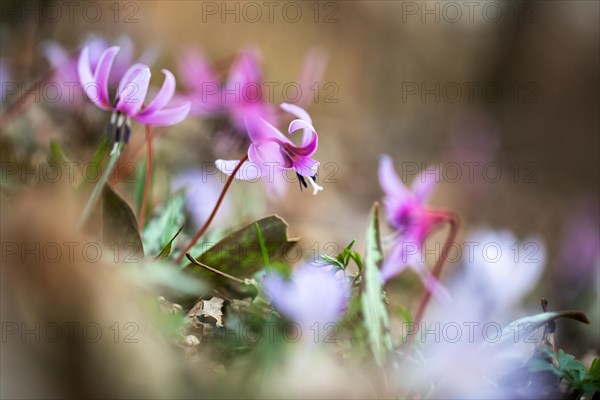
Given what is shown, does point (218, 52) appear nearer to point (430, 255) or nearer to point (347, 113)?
point (347, 113)

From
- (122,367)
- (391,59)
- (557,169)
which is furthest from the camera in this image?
(391,59)

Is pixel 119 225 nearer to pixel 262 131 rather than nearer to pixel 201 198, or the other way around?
pixel 262 131

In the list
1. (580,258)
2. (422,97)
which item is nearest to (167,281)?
(580,258)

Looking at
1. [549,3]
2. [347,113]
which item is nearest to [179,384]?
[347,113]

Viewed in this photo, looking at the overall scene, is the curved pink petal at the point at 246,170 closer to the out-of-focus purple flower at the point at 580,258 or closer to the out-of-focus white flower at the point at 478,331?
the out-of-focus white flower at the point at 478,331

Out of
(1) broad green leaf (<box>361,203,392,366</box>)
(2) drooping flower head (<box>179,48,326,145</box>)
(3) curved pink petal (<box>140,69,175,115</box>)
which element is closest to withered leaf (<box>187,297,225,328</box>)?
(1) broad green leaf (<box>361,203,392,366</box>)

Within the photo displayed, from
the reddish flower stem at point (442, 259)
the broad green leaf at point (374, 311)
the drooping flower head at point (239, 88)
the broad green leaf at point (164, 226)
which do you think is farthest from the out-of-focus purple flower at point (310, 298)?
the drooping flower head at point (239, 88)
